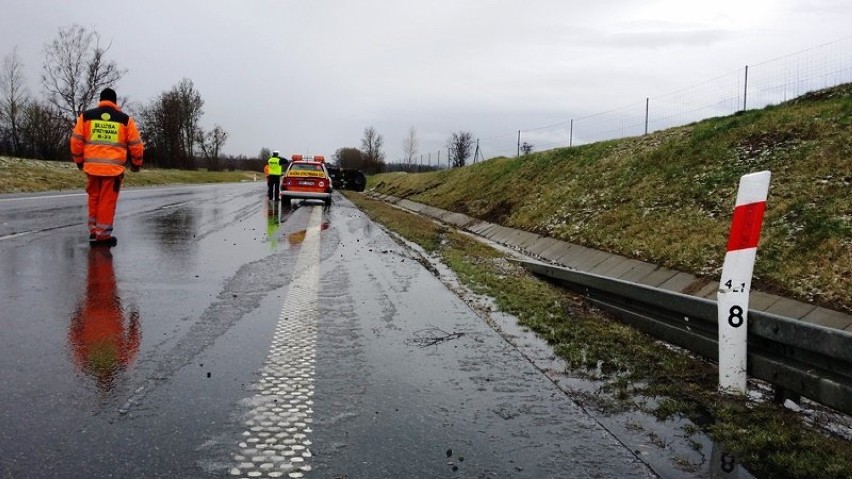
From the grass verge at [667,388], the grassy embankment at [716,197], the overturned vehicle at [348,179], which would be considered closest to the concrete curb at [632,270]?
the grassy embankment at [716,197]

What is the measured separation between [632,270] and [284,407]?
23.8 feet

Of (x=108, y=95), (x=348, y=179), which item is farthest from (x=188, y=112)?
(x=108, y=95)

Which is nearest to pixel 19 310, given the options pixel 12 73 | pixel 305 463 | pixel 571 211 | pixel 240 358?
pixel 240 358

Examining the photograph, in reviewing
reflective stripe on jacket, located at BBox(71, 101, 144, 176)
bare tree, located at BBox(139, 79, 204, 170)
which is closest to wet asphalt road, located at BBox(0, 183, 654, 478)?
reflective stripe on jacket, located at BBox(71, 101, 144, 176)

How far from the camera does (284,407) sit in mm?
3219

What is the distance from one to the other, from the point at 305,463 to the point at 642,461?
1596 mm

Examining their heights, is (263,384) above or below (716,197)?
below

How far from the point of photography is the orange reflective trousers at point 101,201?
842 centimetres

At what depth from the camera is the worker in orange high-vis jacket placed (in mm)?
8383

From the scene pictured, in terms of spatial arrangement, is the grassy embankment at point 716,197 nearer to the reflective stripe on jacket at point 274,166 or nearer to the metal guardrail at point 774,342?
the metal guardrail at point 774,342

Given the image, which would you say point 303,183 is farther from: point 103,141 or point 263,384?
point 263,384

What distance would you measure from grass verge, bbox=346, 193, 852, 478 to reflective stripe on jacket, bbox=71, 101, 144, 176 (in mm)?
5483

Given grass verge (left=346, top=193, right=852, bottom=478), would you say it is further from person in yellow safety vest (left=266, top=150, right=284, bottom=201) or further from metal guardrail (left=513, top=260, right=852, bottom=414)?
person in yellow safety vest (left=266, top=150, right=284, bottom=201)

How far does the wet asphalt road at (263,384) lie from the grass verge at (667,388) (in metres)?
0.49
